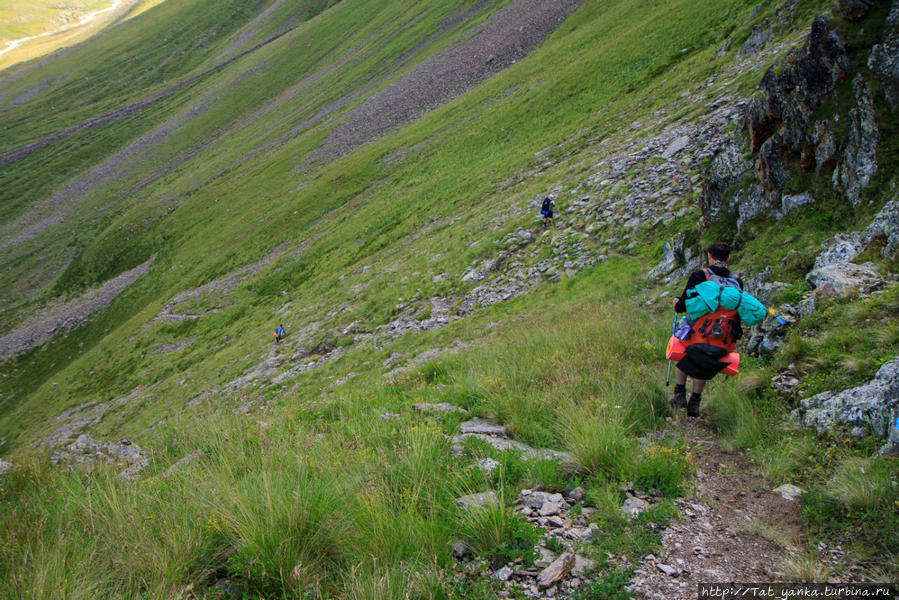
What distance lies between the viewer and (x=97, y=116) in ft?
405

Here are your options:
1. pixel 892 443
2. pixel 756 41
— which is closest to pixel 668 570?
pixel 892 443

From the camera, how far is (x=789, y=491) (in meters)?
4.58

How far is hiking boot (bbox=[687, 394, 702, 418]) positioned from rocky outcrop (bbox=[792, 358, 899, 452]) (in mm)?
1217

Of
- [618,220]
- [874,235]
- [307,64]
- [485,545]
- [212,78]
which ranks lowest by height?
[618,220]

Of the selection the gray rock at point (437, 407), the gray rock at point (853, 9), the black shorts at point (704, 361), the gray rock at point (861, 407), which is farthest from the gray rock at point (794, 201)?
the gray rock at point (437, 407)

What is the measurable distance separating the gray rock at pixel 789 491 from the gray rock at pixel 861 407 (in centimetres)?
104

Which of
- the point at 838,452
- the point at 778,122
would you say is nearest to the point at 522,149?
the point at 778,122

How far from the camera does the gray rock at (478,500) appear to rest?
4.27 m

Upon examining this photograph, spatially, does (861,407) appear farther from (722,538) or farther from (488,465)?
(488,465)

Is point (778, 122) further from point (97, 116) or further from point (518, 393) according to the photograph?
point (97, 116)

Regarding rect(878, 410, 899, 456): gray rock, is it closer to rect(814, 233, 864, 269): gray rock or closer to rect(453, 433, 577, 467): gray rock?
rect(453, 433, 577, 467): gray rock

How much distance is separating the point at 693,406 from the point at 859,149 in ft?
21.4

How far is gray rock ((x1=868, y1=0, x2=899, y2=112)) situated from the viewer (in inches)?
326

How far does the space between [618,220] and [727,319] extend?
11030mm
